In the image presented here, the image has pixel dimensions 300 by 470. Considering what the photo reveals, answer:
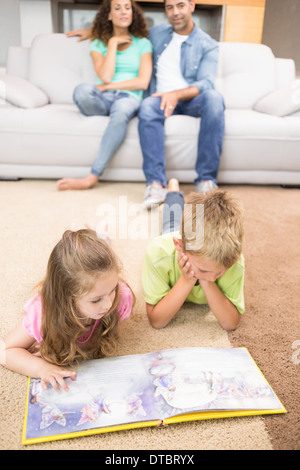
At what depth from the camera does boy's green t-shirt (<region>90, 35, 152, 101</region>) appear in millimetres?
2191

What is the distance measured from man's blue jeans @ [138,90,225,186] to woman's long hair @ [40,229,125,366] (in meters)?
1.15

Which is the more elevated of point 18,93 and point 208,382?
point 18,93

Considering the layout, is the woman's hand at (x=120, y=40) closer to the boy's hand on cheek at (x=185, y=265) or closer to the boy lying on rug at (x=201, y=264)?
the boy lying on rug at (x=201, y=264)

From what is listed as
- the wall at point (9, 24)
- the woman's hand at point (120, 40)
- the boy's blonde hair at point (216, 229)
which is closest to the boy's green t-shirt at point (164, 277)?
the boy's blonde hair at point (216, 229)

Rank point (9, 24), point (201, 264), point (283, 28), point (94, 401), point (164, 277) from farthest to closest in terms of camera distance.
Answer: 1. point (283, 28)
2. point (9, 24)
3. point (164, 277)
4. point (201, 264)
5. point (94, 401)

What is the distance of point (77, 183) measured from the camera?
1.95 meters

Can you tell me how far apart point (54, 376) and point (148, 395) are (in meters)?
0.18

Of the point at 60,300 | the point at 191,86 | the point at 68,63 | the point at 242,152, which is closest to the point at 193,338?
the point at 60,300

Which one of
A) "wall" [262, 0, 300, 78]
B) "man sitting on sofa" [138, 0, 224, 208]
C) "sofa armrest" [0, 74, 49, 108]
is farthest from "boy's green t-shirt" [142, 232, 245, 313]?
"wall" [262, 0, 300, 78]

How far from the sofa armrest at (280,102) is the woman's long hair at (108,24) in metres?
0.75

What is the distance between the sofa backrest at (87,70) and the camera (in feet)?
7.63

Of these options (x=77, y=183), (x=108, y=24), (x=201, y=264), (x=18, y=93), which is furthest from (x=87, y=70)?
(x=201, y=264)

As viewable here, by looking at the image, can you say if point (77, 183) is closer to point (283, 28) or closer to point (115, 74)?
point (115, 74)

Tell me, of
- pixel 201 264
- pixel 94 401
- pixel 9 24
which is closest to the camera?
pixel 94 401
